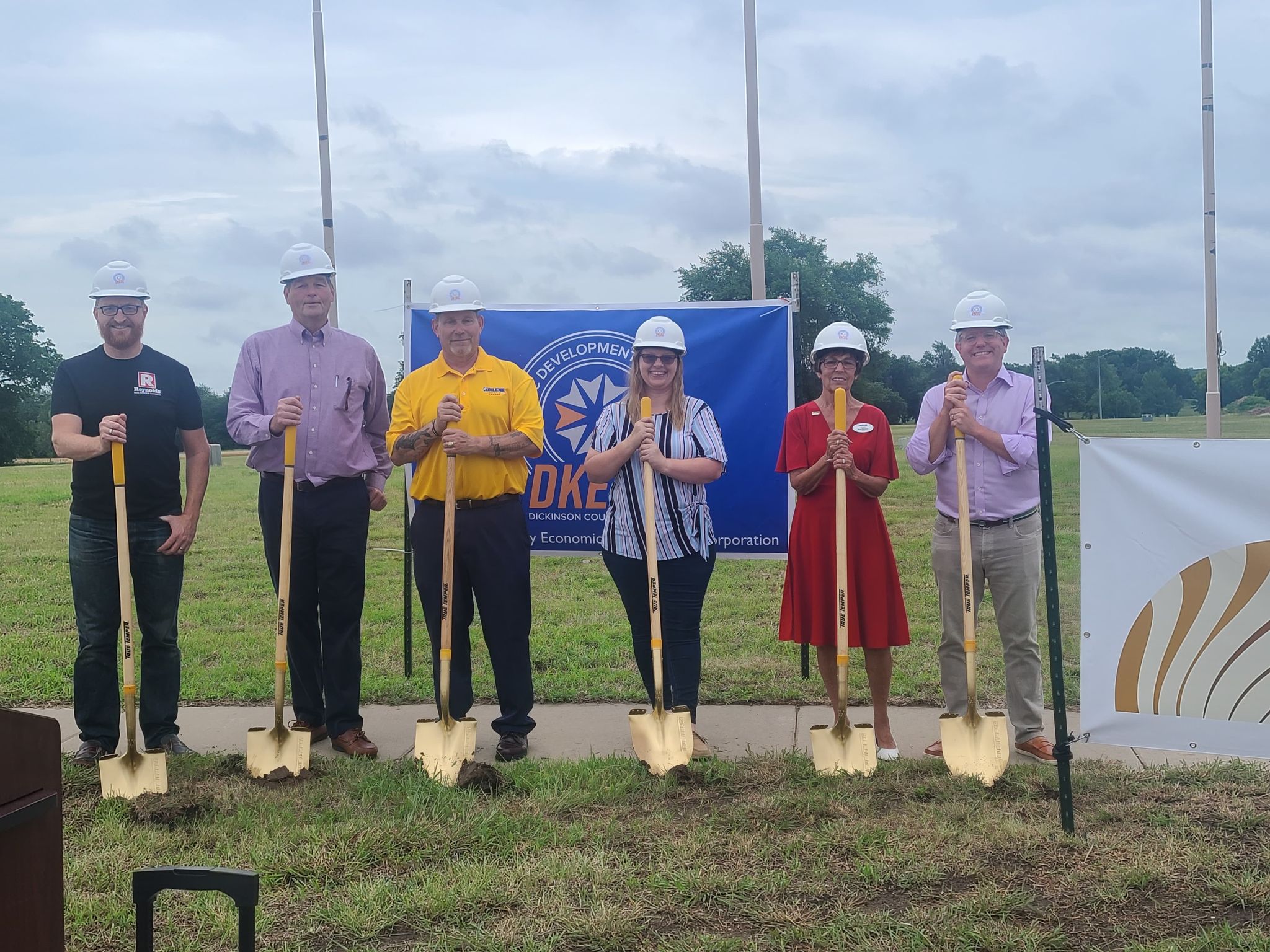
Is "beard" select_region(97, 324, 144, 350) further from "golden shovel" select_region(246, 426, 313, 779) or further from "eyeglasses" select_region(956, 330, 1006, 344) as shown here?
"eyeglasses" select_region(956, 330, 1006, 344)

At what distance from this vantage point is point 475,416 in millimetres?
5168

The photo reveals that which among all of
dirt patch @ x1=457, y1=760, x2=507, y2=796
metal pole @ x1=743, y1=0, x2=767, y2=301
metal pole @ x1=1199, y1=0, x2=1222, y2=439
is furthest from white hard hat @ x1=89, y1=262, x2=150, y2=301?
metal pole @ x1=1199, y1=0, x2=1222, y2=439

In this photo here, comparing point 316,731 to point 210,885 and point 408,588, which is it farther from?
point 210,885

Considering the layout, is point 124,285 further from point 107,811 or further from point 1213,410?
point 1213,410

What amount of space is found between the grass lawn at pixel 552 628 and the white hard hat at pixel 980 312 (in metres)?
0.64

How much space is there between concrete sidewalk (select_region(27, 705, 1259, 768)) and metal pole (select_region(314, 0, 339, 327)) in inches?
177

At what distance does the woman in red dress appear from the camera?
498 cm

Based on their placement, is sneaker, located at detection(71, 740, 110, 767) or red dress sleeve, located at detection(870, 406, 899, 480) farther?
sneaker, located at detection(71, 740, 110, 767)

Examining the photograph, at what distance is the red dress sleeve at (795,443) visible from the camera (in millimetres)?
5062

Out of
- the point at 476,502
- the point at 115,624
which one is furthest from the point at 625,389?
the point at 115,624

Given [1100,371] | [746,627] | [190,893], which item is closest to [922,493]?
[1100,371]

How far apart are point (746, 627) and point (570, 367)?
8.85ft

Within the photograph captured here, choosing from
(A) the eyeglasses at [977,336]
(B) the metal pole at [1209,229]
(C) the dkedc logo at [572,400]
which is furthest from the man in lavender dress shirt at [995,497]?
(B) the metal pole at [1209,229]

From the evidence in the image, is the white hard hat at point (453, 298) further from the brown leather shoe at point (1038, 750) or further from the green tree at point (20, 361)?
the green tree at point (20, 361)
